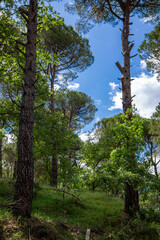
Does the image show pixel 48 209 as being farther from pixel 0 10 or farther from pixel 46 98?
pixel 0 10

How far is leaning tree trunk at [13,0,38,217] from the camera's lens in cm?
409

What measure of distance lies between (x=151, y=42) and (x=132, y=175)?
40.9 feet

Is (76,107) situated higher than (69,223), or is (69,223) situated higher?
(76,107)

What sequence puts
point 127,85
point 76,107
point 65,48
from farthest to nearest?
point 76,107
point 65,48
point 127,85

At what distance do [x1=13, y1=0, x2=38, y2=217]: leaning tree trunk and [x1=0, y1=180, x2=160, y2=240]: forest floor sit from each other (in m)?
0.28

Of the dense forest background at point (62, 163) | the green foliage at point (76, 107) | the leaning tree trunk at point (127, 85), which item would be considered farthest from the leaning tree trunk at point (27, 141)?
the green foliage at point (76, 107)

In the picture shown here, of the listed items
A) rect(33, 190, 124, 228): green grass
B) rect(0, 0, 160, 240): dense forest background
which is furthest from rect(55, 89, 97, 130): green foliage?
rect(33, 190, 124, 228): green grass

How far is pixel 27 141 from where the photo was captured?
14.9ft

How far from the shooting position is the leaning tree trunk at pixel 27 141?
4.09m

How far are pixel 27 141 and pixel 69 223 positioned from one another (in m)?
2.93

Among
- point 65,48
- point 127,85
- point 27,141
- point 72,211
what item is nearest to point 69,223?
point 72,211

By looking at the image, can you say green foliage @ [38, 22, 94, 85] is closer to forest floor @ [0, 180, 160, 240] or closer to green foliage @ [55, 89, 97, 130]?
green foliage @ [55, 89, 97, 130]

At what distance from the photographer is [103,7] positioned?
9.10 metres

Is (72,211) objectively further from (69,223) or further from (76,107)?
(76,107)
